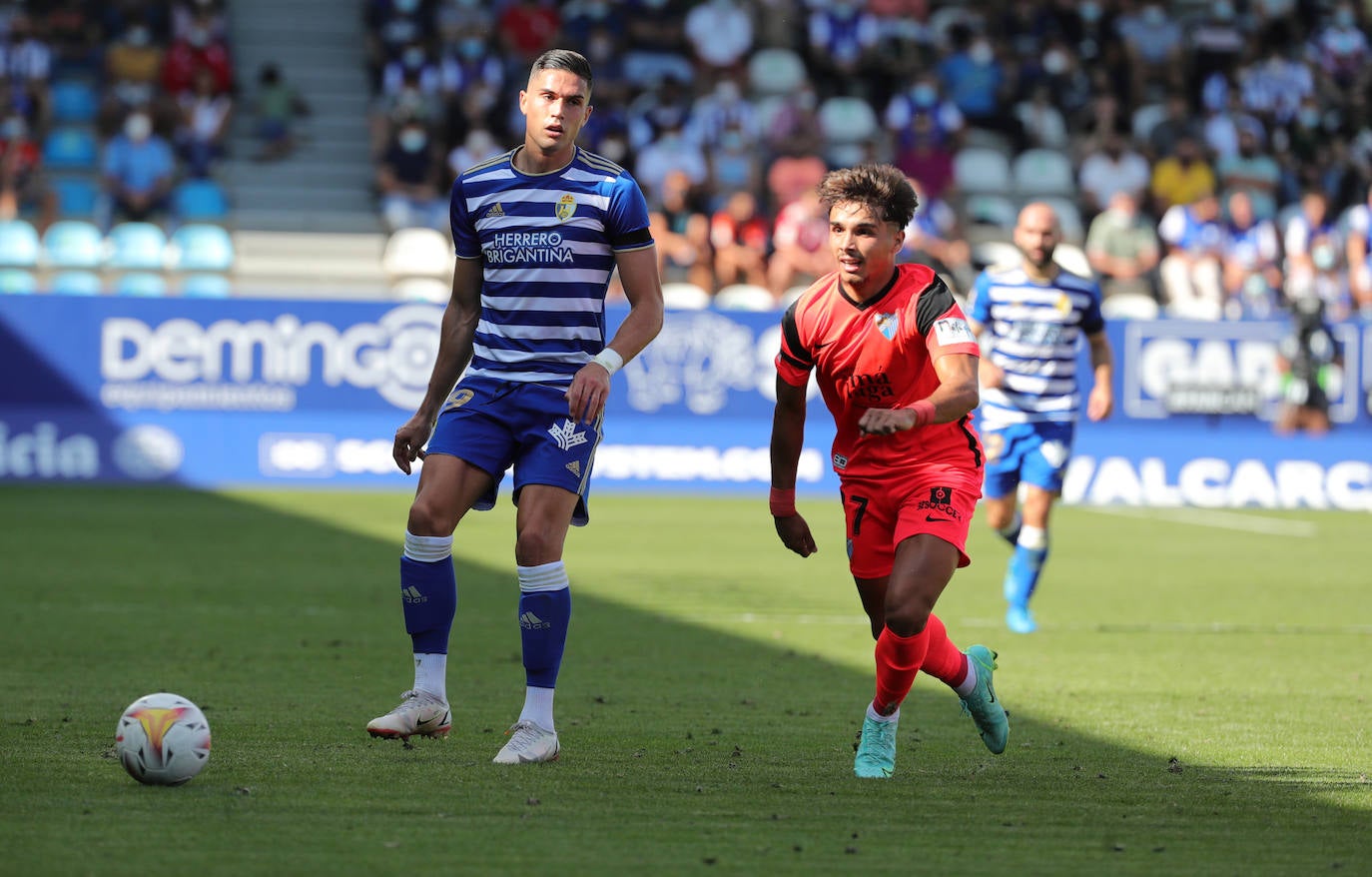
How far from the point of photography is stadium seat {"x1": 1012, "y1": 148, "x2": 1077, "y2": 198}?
964 inches

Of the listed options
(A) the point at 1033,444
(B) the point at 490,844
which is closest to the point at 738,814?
(B) the point at 490,844

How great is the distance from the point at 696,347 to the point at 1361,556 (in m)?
6.94

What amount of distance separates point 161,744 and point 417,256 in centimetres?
1563

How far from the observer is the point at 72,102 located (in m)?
22.5

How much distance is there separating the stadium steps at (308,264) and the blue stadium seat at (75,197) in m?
1.73

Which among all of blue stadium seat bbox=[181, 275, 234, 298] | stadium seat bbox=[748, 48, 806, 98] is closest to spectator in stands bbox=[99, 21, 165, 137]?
blue stadium seat bbox=[181, 275, 234, 298]

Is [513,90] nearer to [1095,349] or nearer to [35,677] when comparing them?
[1095,349]

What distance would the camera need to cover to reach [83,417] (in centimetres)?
1802

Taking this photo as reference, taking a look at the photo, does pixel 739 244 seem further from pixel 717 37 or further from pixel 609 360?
pixel 609 360

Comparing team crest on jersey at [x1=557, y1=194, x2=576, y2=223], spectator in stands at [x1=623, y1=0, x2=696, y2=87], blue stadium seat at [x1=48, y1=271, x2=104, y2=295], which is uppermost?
spectator in stands at [x1=623, y1=0, x2=696, y2=87]

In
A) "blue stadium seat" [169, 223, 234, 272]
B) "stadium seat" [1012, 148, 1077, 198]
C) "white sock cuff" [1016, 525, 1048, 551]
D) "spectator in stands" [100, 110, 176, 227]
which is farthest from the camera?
"stadium seat" [1012, 148, 1077, 198]

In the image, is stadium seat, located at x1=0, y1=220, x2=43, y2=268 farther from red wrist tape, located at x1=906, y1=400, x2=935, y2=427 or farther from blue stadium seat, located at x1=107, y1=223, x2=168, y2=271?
red wrist tape, located at x1=906, y1=400, x2=935, y2=427

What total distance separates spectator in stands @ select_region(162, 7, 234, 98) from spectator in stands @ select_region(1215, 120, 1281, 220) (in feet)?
42.0

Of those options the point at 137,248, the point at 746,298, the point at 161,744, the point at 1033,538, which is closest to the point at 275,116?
the point at 137,248
